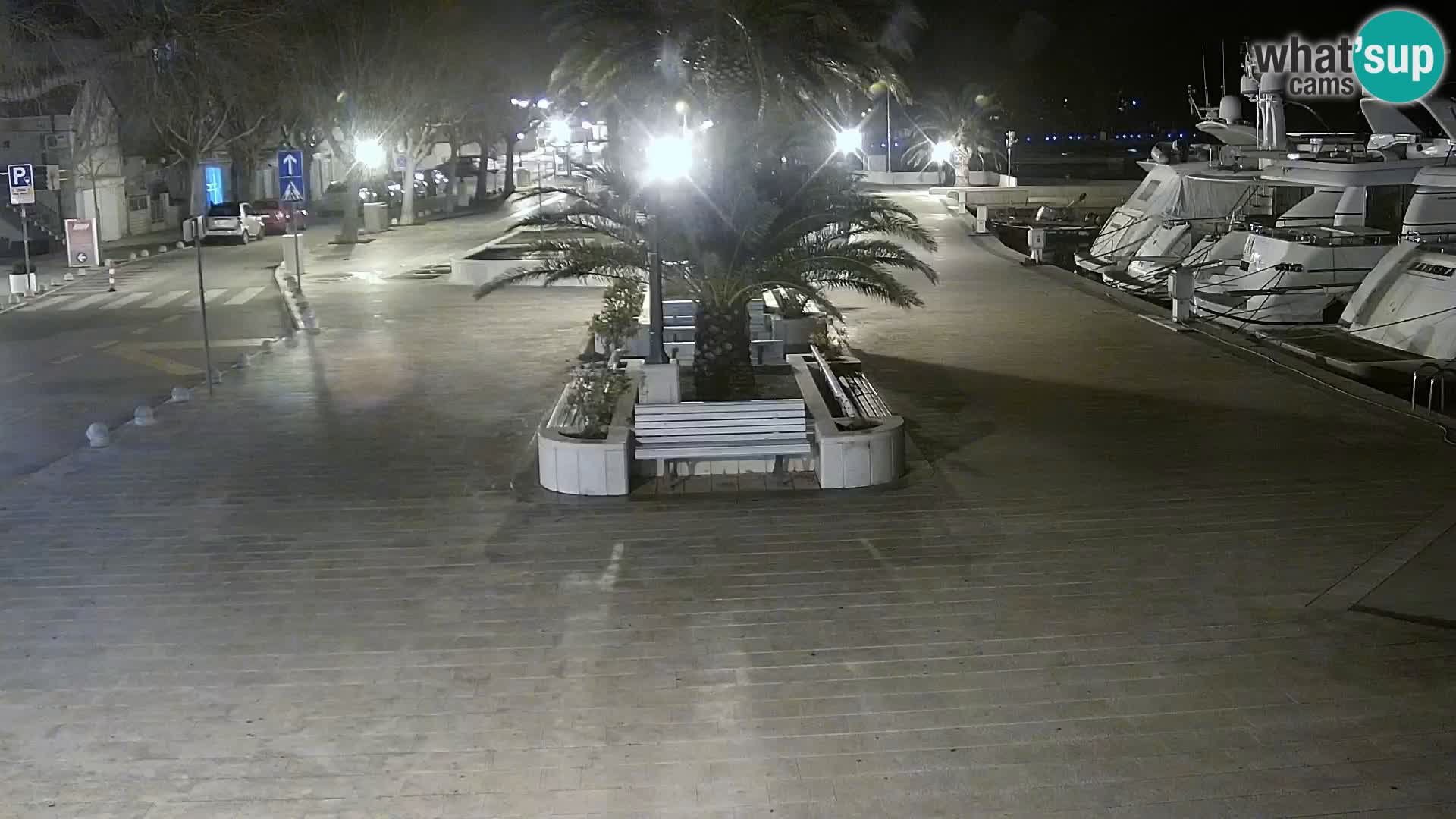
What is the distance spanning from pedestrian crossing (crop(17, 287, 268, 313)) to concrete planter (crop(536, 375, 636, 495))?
55.6 feet

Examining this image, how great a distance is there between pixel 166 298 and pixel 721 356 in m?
17.9

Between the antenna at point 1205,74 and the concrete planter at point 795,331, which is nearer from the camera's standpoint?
the concrete planter at point 795,331

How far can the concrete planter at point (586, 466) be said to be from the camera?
37.7 ft

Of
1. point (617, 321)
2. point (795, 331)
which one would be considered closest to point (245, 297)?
point (617, 321)

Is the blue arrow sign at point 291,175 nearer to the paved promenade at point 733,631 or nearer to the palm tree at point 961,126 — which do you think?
the paved promenade at point 733,631

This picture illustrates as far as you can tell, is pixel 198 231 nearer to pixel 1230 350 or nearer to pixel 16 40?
pixel 16 40

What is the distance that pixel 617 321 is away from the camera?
1727 cm

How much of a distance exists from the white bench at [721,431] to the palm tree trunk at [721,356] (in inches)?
66.3

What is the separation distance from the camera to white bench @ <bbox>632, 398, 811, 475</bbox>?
39.3ft

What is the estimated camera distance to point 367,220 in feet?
146

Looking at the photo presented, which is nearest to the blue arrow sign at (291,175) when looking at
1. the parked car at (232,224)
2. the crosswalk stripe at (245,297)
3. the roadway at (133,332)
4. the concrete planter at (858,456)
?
the roadway at (133,332)

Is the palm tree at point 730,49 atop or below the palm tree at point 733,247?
atop

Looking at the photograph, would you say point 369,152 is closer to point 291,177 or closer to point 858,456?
point 291,177

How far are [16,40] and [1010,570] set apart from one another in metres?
22.5
